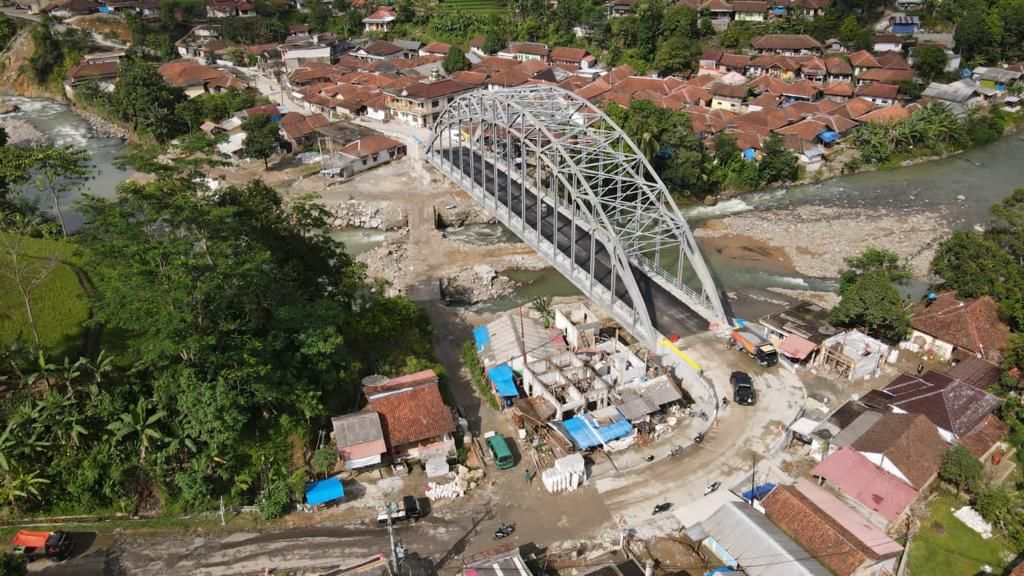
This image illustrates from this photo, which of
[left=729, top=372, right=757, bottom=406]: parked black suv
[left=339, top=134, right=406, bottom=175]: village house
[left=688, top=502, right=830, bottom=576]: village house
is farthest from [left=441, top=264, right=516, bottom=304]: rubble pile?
[left=688, top=502, right=830, bottom=576]: village house

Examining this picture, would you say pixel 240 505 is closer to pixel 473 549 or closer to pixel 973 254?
pixel 473 549

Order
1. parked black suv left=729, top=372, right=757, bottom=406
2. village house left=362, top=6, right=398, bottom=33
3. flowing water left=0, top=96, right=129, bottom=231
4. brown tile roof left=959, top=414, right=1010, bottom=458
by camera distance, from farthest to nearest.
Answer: village house left=362, top=6, right=398, bottom=33 → flowing water left=0, top=96, right=129, bottom=231 → parked black suv left=729, top=372, right=757, bottom=406 → brown tile roof left=959, top=414, right=1010, bottom=458

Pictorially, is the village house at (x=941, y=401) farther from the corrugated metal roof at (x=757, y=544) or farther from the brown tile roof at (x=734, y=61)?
the brown tile roof at (x=734, y=61)

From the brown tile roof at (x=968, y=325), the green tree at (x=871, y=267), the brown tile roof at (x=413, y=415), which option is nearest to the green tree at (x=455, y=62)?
the green tree at (x=871, y=267)

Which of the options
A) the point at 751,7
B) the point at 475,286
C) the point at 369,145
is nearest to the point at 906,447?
the point at 475,286

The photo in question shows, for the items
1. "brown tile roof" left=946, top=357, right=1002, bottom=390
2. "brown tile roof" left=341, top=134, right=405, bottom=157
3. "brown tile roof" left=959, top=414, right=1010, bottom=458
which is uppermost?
"brown tile roof" left=341, top=134, right=405, bottom=157

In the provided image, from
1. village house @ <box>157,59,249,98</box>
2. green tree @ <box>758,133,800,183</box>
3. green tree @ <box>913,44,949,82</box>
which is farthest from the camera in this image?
village house @ <box>157,59,249,98</box>

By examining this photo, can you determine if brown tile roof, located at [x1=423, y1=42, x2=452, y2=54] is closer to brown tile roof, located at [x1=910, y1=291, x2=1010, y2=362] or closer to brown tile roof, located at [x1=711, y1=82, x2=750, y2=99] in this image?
brown tile roof, located at [x1=711, y1=82, x2=750, y2=99]
